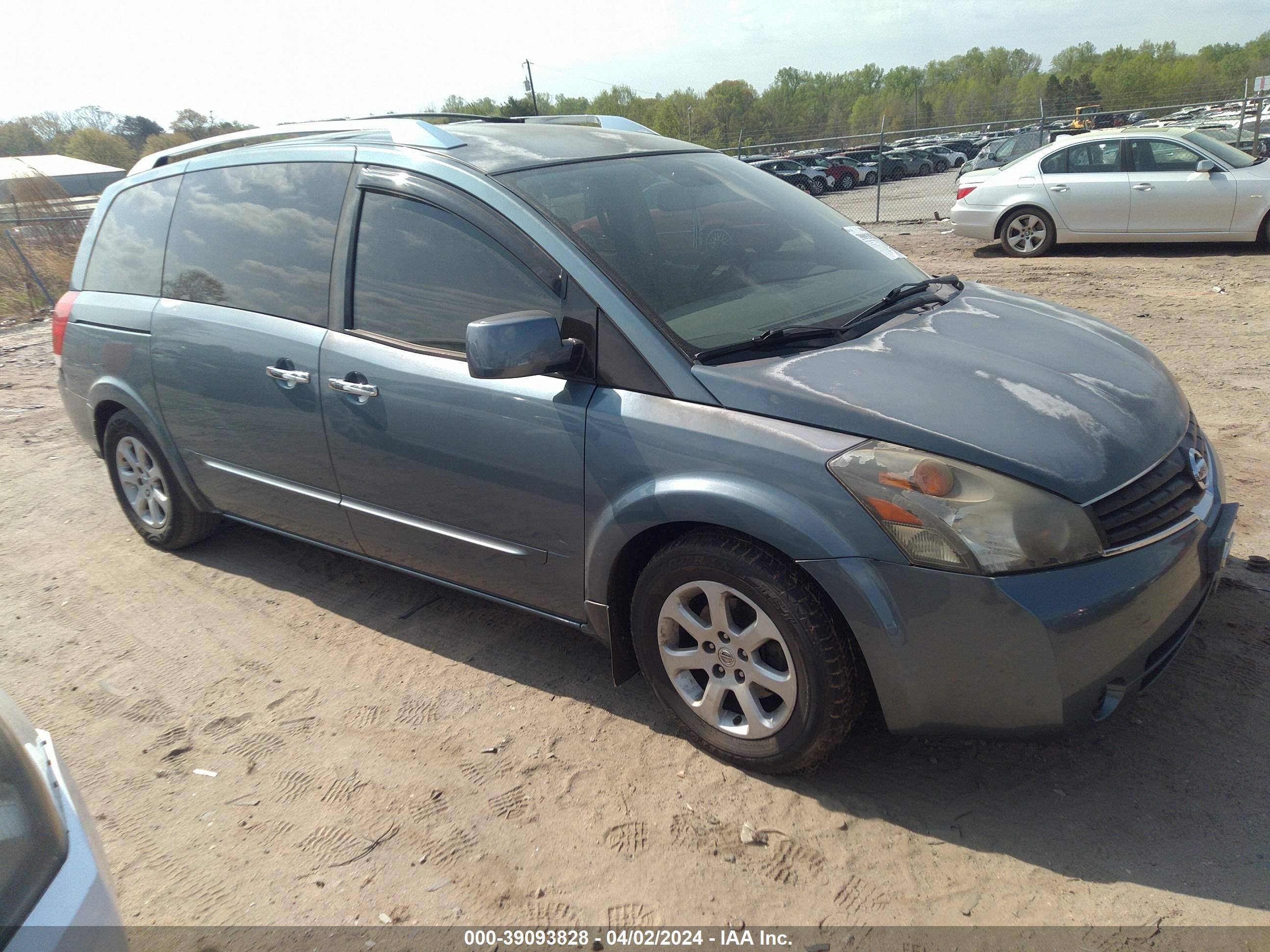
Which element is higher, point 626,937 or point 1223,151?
point 1223,151

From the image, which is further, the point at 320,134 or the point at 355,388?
the point at 320,134

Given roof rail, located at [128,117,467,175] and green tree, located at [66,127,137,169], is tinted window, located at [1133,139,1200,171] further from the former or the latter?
green tree, located at [66,127,137,169]

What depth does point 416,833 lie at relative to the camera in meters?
2.70

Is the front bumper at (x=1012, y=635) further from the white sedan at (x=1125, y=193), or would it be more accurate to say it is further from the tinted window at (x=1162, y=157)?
the tinted window at (x=1162, y=157)

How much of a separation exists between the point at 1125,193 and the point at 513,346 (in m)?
10.7

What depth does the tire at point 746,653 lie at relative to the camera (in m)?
2.49

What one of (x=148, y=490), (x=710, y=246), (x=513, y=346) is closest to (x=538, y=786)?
(x=513, y=346)

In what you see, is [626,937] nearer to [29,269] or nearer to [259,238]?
[259,238]

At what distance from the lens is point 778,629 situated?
2.54m

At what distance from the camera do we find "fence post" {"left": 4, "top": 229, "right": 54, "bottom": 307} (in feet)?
44.4

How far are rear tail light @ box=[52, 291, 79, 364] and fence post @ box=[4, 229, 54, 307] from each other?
1071 cm

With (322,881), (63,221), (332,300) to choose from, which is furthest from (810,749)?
(63,221)

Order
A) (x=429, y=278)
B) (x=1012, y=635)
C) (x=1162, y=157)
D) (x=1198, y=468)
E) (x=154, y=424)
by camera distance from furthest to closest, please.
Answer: (x=1162, y=157)
(x=154, y=424)
(x=429, y=278)
(x=1198, y=468)
(x=1012, y=635)

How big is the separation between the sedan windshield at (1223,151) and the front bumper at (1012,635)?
1039cm
